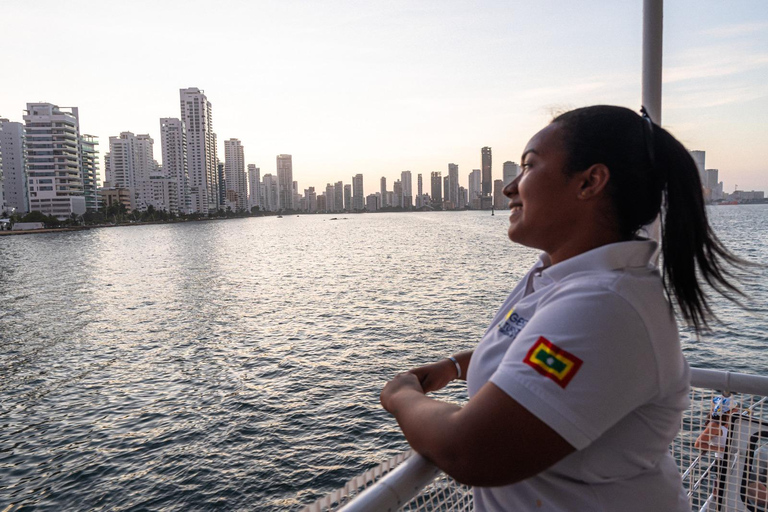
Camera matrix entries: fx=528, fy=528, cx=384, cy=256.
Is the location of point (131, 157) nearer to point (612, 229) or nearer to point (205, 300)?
point (205, 300)

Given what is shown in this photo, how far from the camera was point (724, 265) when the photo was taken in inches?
45.2

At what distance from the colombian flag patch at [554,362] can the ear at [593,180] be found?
376mm

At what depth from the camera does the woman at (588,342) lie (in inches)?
33.0

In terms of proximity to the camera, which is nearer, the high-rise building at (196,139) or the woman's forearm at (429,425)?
the woman's forearm at (429,425)

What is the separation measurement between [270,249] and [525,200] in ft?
204

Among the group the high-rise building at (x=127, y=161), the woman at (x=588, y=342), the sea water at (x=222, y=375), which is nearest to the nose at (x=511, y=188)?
the woman at (x=588, y=342)

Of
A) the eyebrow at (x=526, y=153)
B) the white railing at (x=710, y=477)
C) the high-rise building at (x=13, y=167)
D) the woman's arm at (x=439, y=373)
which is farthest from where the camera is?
the high-rise building at (x=13, y=167)

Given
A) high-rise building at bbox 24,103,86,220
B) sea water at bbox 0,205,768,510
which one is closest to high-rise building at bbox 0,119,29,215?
high-rise building at bbox 24,103,86,220

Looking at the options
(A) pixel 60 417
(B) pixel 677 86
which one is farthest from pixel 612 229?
(A) pixel 60 417

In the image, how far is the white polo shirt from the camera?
32.7 inches

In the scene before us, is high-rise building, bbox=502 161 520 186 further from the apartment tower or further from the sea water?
the apartment tower

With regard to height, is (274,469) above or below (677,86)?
below

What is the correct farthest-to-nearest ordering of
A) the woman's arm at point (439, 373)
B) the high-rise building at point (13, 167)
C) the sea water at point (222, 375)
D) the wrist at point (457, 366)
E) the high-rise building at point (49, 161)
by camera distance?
1. the high-rise building at point (13, 167)
2. the high-rise building at point (49, 161)
3. the sea water at point (222, 375)
4. the wrist at point (457, 366)
5. the woman's arm at point (439, 373)

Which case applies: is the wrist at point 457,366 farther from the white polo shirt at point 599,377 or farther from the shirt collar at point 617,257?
the shirt collar at point 617,257
